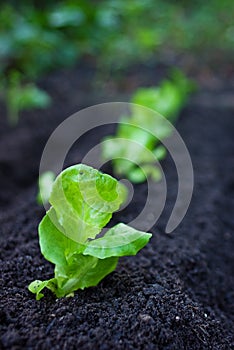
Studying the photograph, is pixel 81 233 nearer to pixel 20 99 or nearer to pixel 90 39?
pixel 20 99

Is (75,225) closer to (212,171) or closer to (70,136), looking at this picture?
(212,171)

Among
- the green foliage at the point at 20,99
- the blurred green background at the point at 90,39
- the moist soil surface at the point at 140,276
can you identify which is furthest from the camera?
the blurred green background at the point at 90,39

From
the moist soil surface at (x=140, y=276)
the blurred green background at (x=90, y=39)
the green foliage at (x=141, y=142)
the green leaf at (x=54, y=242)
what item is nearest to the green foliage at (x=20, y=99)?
the blurred green background at (x=90, y=39)

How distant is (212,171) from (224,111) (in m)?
1.17

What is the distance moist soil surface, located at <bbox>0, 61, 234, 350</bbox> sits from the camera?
1092 mm

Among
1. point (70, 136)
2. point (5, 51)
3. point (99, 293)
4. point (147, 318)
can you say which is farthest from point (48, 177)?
point (5, 51)

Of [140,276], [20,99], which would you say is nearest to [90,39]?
[20,99]

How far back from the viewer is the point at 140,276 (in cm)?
139

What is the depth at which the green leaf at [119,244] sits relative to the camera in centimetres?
115

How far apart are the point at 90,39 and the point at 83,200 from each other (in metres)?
3.27

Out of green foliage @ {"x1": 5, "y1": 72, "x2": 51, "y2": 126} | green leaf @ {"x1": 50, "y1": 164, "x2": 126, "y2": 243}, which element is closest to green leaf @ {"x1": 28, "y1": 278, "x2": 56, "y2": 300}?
green leaf @ {"x1": 50, "y1": 164, "x2": 126, "y2": 243}

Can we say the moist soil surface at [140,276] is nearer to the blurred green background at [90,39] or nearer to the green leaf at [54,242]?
the green leaf at [54,242]

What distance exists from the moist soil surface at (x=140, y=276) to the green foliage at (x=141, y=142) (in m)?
0.10

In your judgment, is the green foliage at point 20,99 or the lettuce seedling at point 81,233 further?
the green foliage at point 20,99
